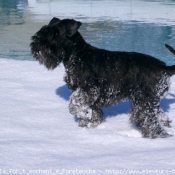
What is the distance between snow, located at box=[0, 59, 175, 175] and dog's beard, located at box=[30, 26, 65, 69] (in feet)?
2.74

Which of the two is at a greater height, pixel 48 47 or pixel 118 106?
pixel 48 47

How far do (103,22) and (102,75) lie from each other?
9.28m

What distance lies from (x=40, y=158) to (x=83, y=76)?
1.29 metres

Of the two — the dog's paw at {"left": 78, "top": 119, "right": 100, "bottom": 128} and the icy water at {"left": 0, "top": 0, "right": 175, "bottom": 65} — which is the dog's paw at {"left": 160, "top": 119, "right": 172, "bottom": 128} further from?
the icy water at {"left": 0, "top": 0, "right": 175, "bottom": 65}

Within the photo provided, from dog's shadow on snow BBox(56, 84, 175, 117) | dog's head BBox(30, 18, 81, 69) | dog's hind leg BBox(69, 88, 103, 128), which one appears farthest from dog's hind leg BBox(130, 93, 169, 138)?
dog's head BBox(30, 18, 81, 69)

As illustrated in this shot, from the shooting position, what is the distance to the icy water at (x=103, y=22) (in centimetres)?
1039

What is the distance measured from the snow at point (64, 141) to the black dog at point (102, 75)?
0.25m

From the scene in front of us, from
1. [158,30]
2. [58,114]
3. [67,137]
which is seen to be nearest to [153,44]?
[158,30]

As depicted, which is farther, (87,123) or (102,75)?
(87,123)

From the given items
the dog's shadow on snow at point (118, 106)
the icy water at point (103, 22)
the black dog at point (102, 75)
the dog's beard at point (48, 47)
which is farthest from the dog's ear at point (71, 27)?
the icy water at point (103, 22)

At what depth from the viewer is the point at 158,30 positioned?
12.7 m

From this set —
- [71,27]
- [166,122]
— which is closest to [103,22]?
[71,27]

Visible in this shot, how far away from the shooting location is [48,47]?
4793 millimetres

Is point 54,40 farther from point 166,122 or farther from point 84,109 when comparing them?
point 166,122
